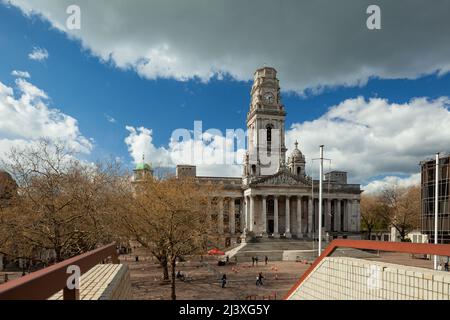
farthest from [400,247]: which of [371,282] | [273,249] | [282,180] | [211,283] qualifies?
[282,180]

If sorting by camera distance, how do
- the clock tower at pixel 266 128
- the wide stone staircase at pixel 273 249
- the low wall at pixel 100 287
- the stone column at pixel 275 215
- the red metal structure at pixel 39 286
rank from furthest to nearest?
the clock tower at pixel 266 128, the stone column at pixel 275 215, the wide stone staircase at pixel 273 249, the low wall at pixel 100 287, the red metal structure at pixel 39 286

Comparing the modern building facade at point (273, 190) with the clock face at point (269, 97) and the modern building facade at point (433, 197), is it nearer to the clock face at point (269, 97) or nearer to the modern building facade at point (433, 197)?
the clock face at point (269, 97)

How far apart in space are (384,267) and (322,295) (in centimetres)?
350

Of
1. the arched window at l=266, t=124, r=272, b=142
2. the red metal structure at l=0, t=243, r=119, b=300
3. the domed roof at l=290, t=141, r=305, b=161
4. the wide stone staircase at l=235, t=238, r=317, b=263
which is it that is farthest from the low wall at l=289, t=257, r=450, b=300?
the domed roof at l=290, t=141, r=305, b=161

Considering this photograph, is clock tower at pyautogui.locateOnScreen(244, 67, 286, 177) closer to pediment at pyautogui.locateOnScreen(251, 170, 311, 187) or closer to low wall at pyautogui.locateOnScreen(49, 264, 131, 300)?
pediment at pyautogui.locateOnScreen(251, 170, 311, 187)

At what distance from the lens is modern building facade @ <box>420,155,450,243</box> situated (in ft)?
156

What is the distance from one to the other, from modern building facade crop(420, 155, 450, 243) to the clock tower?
2895 cm

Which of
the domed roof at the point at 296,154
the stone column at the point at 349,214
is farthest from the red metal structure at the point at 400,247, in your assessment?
the stone column at the point at 349,214

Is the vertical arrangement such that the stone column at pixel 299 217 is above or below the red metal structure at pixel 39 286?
below

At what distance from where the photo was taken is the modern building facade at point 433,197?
4766 cm

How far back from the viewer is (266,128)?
2936 inches
